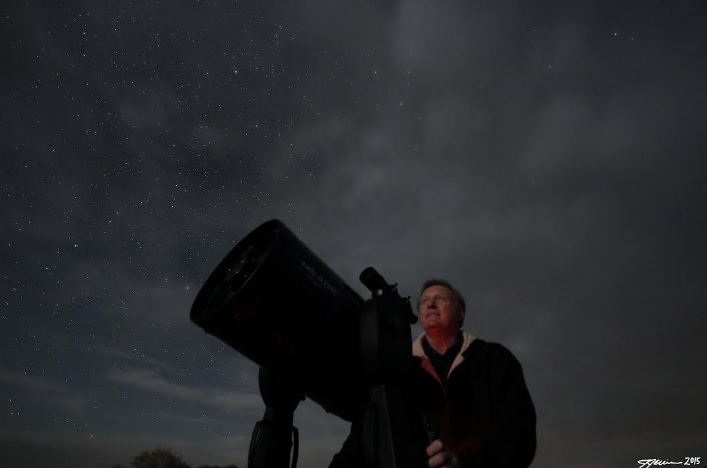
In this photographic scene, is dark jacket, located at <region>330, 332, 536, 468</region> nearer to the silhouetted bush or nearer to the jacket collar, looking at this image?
the jacket collar

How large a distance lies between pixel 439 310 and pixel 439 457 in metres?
1.99

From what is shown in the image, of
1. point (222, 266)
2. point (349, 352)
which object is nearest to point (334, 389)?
point (349, 352)

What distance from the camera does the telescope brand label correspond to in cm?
267

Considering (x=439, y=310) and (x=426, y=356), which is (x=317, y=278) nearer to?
(x=426, y=356)

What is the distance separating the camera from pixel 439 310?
15.6ft

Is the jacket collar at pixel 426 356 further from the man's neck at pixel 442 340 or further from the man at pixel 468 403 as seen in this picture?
the man's neck at pixel 442 340

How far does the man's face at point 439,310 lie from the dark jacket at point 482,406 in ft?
1.28

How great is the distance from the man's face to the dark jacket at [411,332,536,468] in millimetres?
389

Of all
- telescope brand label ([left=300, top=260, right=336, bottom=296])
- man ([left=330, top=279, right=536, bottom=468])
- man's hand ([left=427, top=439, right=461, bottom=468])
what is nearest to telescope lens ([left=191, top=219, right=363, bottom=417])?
telescope brand label ([left=300, top=260, right=336, bottom=296])

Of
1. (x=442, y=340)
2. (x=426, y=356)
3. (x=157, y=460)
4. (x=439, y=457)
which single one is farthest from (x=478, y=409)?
(x=157, y=460)

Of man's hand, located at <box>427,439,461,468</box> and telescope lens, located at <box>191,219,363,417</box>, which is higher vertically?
telescope lens, located at <box>191,219,363,417</box>

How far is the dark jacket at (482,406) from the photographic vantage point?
11.0 feet

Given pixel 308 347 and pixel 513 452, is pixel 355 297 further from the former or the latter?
pixel 513 452

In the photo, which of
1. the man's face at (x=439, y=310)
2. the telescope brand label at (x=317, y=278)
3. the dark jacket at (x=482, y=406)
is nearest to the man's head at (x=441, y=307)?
the man's face at (x=439, y=310)
